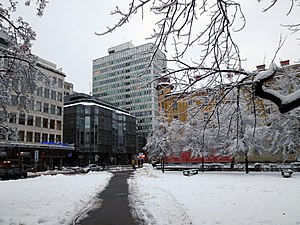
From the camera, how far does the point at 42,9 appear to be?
9.95 metres

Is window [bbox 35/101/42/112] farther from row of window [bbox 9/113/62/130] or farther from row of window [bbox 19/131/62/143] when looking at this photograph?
row of window [bbox 19/131/62/143]

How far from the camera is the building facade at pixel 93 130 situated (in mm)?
79188

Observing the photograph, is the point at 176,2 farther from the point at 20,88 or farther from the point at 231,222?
the point at 20,88

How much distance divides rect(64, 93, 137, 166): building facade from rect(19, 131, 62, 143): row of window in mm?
14036

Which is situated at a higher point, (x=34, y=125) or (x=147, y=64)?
(x=34, y=125)

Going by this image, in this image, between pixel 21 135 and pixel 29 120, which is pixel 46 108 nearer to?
pixel 29 120

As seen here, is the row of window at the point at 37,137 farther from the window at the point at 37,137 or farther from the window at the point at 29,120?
the window at the point at 29,120

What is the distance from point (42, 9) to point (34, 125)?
53003 mm

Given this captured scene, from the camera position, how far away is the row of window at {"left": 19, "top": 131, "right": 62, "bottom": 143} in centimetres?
5606

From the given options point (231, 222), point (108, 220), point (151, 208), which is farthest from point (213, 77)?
point (151, 208)

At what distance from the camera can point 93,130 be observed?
266 feet

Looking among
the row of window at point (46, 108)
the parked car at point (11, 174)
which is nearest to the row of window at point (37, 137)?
the row of window at point (46, 108)

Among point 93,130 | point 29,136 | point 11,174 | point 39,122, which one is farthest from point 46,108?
point 11,174

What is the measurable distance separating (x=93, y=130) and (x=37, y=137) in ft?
75.0
